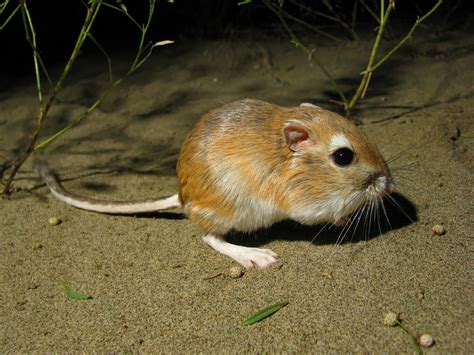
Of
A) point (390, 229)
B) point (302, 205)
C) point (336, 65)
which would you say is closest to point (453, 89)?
point (336, 65)

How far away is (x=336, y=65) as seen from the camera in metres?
5.55

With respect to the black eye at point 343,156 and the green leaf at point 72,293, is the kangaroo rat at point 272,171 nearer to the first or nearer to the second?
the black eye at point 343,156

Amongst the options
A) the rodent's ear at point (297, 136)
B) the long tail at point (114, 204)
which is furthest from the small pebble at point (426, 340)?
the long tail at point (114, 204)

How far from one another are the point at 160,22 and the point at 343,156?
517cm

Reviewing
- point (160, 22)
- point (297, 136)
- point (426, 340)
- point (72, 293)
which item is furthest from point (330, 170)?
point (160, 22)

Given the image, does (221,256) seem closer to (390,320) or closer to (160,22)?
(390,320)

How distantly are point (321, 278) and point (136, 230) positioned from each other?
1.34 m

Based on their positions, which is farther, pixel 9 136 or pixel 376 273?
pixel 9 136

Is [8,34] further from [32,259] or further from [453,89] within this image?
[453,89]

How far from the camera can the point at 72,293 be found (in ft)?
9.86

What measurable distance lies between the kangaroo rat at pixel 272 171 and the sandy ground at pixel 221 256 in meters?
0.24

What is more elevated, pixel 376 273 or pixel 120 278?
pixel 376 273

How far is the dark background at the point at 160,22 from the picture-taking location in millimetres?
6633

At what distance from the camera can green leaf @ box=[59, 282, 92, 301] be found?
2963 mm
